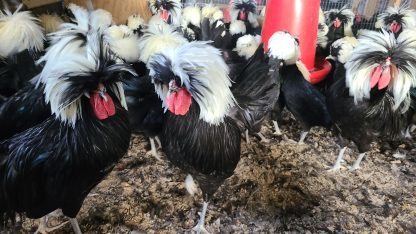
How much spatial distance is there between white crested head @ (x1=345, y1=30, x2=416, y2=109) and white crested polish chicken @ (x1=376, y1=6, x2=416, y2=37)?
5.86 ft

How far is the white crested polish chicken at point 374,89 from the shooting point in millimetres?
2176

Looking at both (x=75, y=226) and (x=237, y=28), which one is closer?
(x=75, y=226)

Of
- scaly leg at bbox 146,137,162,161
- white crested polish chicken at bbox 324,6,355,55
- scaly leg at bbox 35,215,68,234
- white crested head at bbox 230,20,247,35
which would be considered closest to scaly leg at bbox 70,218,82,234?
scaly leg at bbox 35,215,68,234

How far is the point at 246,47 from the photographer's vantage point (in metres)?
3.19

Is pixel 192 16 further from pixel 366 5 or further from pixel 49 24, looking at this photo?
pixel 366 5

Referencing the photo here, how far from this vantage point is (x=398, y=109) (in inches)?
93.7

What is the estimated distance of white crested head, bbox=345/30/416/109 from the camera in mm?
2168

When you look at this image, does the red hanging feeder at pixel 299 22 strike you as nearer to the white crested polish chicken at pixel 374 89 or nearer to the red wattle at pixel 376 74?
the white crested polish chicken at pixel 374 89

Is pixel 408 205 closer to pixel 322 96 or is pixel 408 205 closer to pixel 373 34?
pixel 322 96

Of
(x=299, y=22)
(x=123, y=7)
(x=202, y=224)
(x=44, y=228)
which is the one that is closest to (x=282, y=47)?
(x=299, y=22)

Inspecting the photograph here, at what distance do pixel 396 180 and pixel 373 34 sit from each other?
3.84 ft

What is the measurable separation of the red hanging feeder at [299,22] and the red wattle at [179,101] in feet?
5.24

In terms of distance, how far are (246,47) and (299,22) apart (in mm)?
535

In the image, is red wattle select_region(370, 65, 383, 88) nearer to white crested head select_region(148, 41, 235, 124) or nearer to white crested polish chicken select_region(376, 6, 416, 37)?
white crested head select_region(148, 41, 235, 124)
